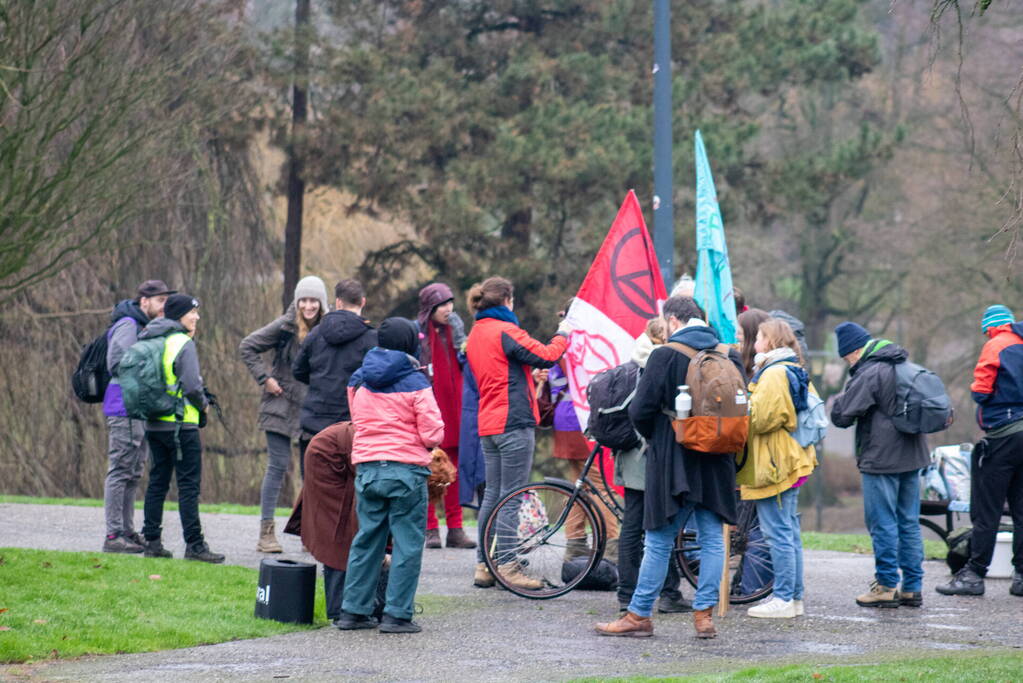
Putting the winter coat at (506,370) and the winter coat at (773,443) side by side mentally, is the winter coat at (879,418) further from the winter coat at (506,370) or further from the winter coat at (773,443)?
the winter coat at (506,370)

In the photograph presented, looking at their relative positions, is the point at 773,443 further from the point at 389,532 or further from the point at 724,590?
the point at 389,532

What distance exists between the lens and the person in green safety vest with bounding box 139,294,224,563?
33.7ft

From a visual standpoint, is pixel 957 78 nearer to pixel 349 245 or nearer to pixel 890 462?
pixel 890 462

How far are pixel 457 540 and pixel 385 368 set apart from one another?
396 cm

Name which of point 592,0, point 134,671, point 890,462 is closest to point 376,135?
point 592,0

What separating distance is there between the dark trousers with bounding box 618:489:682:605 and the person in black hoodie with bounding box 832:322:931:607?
1464 millimetres

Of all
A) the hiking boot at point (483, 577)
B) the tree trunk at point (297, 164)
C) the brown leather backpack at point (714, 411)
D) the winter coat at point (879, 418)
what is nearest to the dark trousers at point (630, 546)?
the brown leather backpack at point (714, 411)

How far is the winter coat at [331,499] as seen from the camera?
8766mm

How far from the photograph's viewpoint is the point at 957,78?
6453 millimetres

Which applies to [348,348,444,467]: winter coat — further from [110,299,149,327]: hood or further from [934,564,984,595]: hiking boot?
[934,564,984,595]: hiking boot

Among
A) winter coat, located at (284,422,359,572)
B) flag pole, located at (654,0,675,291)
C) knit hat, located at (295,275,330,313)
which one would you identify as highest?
flag pole, located at (654,0,675,291)

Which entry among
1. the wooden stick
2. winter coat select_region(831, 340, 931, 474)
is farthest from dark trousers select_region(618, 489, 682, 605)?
winter coat select_region(831, 340, 931, 474)

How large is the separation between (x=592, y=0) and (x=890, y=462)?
16.6m

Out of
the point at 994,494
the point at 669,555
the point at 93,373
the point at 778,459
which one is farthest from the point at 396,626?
the point at 994,494
